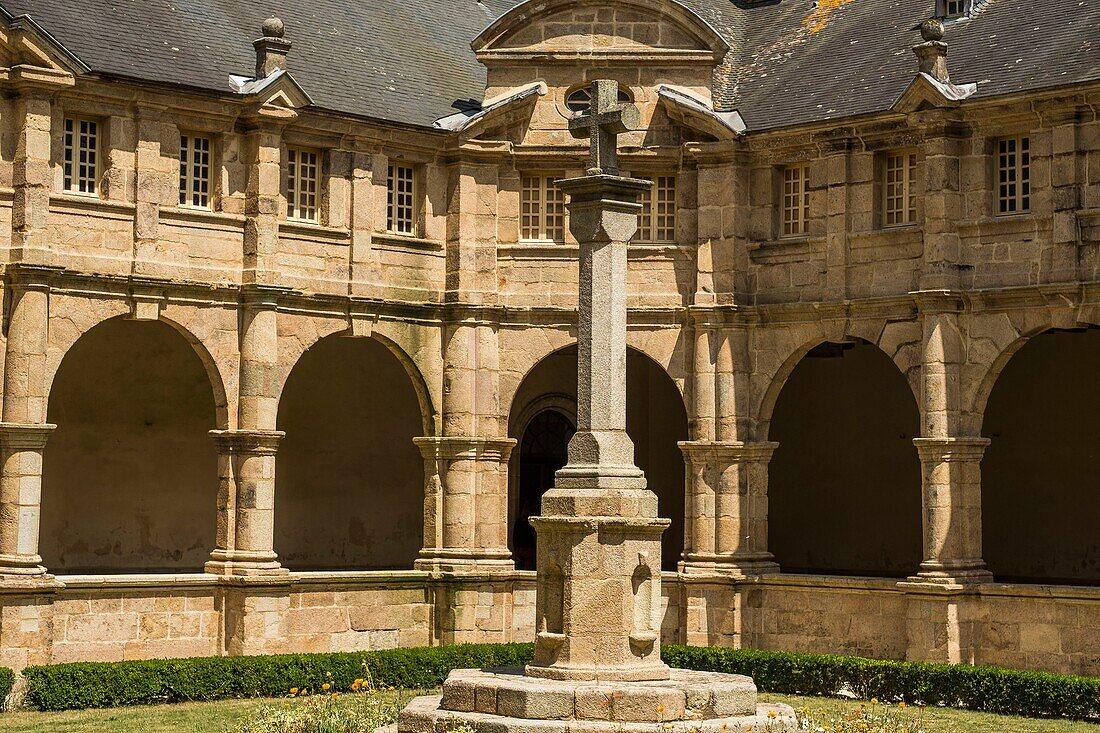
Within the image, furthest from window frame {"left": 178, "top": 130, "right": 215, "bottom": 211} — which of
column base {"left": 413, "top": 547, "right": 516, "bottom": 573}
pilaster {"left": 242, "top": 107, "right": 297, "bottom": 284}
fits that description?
column base {"left": 413, "top": 547, "right": 516, "bottom": 573}

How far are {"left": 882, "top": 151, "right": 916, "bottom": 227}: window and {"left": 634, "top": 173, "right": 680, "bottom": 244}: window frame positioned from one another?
10.9 ft

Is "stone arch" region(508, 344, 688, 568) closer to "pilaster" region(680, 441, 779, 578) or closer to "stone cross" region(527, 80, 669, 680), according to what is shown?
"pilaster" region(680, 441, 779, 578)

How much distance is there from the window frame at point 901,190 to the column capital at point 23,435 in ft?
39.4

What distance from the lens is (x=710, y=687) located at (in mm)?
17875

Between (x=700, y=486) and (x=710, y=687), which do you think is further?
(x=700, y=486)

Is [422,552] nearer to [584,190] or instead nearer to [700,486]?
[700,486]

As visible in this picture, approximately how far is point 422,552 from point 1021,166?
10354 millimetres

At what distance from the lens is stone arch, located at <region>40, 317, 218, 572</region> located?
29359 mm

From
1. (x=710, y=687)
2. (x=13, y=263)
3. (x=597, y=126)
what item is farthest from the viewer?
(x=13, y=263)

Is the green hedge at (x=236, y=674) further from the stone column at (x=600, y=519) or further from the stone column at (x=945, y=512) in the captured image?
the stone column at (x=600, y=519)

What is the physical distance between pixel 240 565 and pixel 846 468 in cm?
1170

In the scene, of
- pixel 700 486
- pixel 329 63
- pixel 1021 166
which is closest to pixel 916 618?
pixel 700 486

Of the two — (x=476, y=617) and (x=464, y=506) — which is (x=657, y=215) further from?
(x=476, y=617)

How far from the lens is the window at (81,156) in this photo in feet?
86.0
